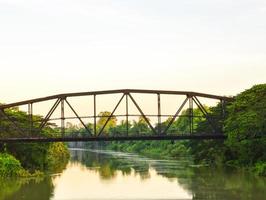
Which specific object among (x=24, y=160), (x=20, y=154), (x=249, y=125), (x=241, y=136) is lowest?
(x=24, y=160)

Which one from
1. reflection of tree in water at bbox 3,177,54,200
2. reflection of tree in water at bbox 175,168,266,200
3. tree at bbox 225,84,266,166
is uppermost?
tree at bbox 225,84,266,166

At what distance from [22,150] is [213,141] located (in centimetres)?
2749

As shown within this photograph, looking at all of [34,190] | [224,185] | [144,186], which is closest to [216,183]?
[224,185]

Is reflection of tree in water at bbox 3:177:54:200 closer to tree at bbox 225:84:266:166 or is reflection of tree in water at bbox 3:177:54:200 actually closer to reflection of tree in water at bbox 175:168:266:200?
reflection of tree in water at bbox 175:168:266:200

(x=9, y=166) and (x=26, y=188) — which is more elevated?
(x=9, y=166)

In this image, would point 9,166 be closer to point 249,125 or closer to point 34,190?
point 34,190

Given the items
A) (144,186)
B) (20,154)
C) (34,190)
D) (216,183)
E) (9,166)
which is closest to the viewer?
(34,190)

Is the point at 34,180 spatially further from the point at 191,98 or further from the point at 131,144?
the point at 131,144

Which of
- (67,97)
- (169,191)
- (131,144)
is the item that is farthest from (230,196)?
(131,144)

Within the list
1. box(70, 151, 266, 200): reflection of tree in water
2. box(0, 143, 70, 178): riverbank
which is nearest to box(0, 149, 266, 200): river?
box(70, 151, 266, 200): reflection of tree in water

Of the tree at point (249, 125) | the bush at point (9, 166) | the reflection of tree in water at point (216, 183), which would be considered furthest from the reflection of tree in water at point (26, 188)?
the tree at point (249, 125)

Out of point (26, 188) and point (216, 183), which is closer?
point (26, 188)

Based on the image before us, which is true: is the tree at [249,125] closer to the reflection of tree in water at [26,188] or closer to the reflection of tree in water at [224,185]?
the reflection of tree in water at [224,185]

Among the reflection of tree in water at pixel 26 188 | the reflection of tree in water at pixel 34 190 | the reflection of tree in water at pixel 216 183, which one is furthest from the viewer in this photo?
the reflection of tree in water at pixel 26 188
